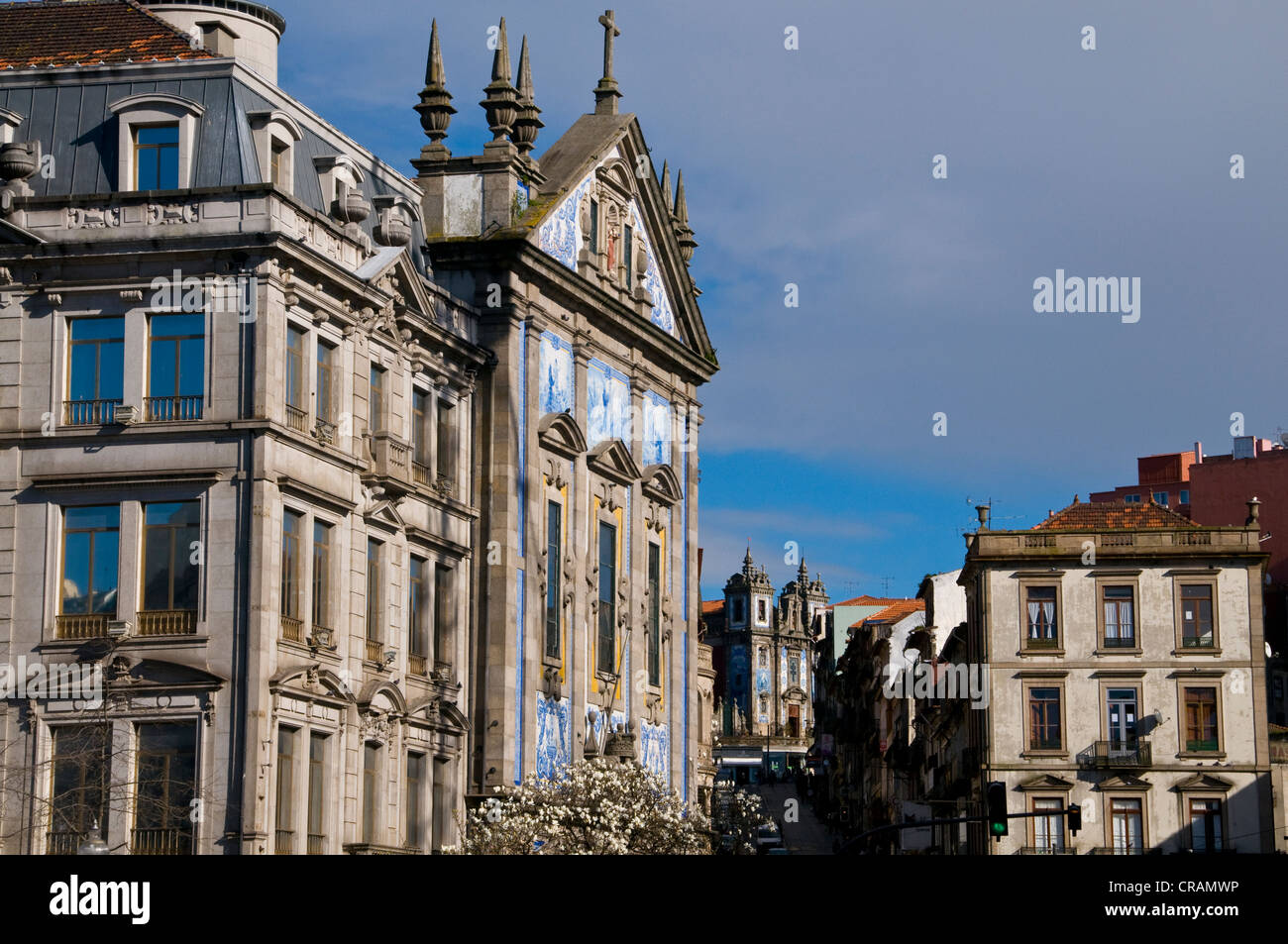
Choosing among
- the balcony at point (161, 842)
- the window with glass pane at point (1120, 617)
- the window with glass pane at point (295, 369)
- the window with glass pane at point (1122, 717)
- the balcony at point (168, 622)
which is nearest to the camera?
the balcony at point (161, 842)

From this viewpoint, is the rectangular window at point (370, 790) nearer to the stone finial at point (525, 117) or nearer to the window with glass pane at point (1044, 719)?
the stone finial at point (525, 117)

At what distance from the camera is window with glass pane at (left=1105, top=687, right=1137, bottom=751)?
244 ft

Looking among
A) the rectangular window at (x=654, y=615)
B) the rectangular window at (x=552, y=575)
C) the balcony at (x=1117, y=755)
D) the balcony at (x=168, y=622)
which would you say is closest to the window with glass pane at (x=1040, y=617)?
the balcony at (x=1117, y=755)

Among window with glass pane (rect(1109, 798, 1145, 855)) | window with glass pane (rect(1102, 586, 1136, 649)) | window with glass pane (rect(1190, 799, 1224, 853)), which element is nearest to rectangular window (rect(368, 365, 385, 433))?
window with glass pane (rect(1109, 798, 1145, 855))

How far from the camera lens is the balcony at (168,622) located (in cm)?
4200

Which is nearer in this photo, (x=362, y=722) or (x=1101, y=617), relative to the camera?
(x=362, y=722)

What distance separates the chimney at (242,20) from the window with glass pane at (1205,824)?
3917 centimetres

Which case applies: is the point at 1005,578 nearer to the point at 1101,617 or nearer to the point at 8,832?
the point at 1101,617

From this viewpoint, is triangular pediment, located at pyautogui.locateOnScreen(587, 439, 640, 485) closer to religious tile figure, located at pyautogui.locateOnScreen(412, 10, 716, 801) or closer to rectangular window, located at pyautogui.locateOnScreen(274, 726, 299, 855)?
religious tile figure, located at pyautogui.locateOnScreen(412, 10, 716, 801)

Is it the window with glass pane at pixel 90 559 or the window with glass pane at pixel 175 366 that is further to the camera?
the window with glass pane at pixel 175 366

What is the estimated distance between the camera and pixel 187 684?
137ft

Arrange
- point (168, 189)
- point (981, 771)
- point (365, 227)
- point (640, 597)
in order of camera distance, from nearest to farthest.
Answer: point (168, 189), point (365, 227), point (640, 597), point (981, 771)
